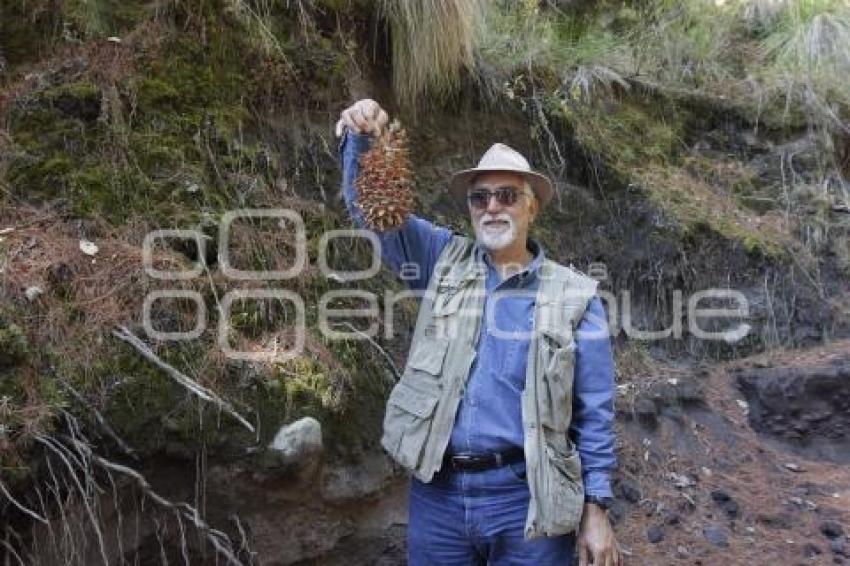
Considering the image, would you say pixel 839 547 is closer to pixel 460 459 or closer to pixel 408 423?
pixel 460 459

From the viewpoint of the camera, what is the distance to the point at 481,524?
254 cm

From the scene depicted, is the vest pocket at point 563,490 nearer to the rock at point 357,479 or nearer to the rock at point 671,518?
the rock at point 357,479

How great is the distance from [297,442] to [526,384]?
1.07 meters

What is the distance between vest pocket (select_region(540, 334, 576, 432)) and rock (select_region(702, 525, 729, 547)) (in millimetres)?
2300

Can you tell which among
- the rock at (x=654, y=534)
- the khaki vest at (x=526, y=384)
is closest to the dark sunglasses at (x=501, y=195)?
the khaki vest at (x=526, y=384)

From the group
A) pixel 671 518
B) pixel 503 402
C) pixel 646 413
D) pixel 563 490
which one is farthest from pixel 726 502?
pixel 503 402

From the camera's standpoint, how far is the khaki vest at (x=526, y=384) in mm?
2457

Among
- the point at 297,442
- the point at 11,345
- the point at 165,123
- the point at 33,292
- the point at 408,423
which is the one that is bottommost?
the point at 297,442

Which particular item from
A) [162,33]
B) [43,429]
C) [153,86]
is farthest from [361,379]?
[162,33]

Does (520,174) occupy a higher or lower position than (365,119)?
lower

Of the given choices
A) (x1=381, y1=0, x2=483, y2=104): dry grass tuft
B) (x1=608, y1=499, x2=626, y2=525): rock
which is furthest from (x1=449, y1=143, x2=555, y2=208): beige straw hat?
(x1=608, y1=499, x2=626, y2=525): rock

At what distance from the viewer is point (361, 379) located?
351 centimetres

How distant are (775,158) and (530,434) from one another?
529cm

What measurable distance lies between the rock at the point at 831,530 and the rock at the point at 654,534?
3.19 feet
